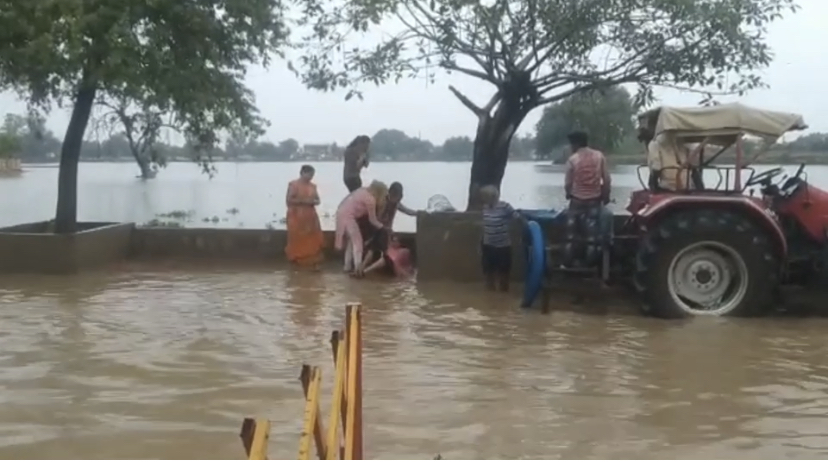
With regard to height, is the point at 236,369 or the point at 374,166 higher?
the point at 374,166

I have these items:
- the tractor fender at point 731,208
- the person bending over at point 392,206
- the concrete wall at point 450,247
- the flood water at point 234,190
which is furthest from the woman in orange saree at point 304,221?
the tractor fender at point 731,208

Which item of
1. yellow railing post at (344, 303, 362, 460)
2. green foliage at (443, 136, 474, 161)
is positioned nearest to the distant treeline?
green foliage at (443, 136, 474, 161)

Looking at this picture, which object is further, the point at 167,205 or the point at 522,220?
the point at 167,205

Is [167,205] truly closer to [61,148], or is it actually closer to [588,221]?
[61,148]

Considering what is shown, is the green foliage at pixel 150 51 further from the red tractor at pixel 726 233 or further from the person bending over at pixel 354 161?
the red tractor at pixel 726 233

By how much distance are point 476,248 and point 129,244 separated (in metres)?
5.27

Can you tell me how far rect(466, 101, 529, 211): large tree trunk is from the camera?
47.5ft

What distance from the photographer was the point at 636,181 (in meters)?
12.0

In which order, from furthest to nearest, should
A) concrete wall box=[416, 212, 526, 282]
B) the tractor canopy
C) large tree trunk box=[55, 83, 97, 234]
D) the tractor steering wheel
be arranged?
large tree trunk box=[55, 83, 97, 234], concrete wall box=[416, 212, 526, 282], the tractor steering wheel, the tractor canopy

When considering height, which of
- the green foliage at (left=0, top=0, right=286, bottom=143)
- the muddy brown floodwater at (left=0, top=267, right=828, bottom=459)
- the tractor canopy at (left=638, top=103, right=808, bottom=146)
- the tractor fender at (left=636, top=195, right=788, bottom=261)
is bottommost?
the muddy brown floodwater at (left=0, top=267, right=828, bottom=459)

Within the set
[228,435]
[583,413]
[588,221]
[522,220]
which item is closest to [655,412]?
[583,413]

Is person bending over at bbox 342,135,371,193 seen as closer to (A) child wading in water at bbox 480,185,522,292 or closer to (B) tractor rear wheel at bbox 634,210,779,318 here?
(A) child wading in water at bbox 480,185,522,292

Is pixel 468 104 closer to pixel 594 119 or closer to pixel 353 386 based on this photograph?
pixel 594 119

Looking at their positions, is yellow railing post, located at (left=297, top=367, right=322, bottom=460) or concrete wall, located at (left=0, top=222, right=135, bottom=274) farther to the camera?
concrete wall, located at (left=0, top=222, right=135, bottom=274)
